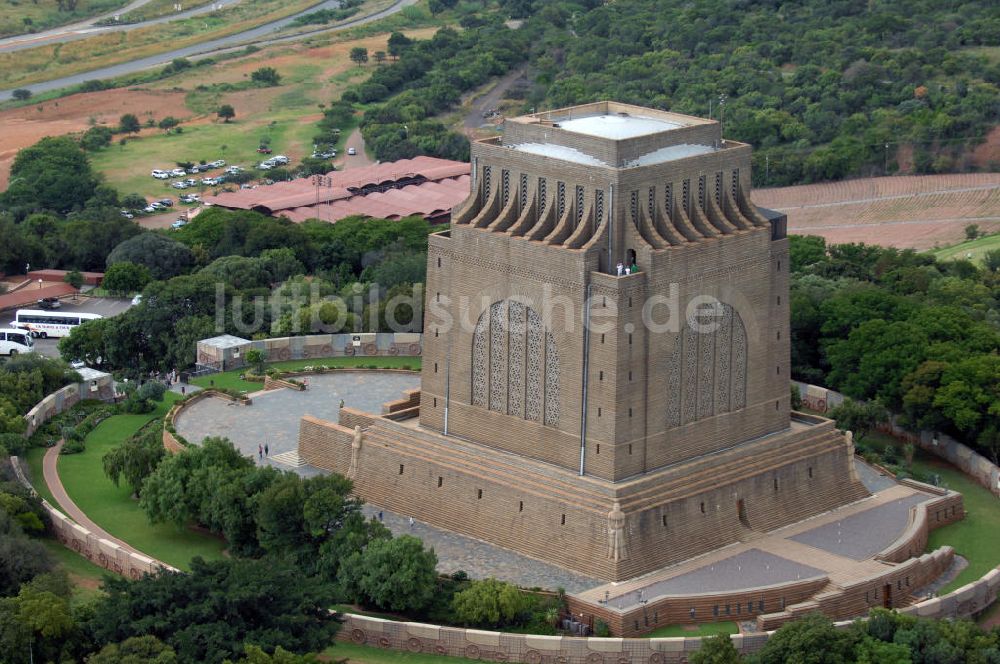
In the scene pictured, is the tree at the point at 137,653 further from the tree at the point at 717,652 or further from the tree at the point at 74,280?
the tree at the point at 74,280

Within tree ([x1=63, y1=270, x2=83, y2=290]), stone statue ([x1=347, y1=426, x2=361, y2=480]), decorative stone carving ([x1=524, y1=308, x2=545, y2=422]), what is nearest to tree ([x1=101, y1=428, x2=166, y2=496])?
stone statue ([x1=347, y1=426, x2=361, y2=480])

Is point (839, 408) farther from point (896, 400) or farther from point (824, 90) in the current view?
point (824, 90)

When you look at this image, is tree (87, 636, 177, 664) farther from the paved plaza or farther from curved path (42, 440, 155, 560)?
curved path (42, 440, 155, 560)

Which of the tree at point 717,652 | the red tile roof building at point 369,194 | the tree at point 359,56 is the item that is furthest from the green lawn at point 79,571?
the tree at point 359,56

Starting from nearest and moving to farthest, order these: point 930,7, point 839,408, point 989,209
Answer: point 839,408 → point 989,209 → point 930,7

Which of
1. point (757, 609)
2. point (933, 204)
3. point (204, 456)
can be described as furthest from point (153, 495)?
point (933, 204)

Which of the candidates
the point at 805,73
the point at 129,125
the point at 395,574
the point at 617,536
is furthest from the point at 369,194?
the point at 395,574
